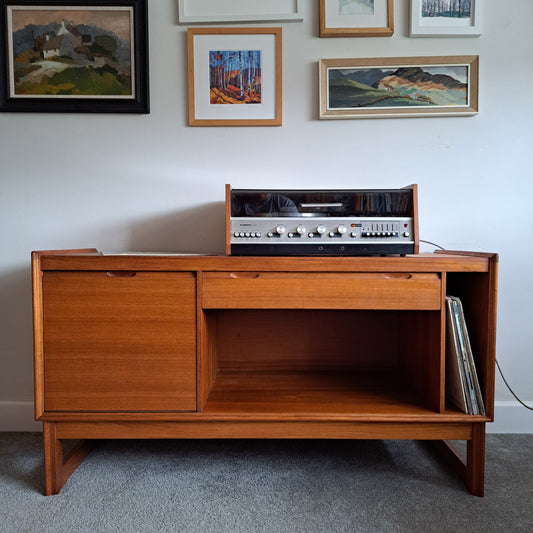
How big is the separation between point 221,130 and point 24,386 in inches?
52.2

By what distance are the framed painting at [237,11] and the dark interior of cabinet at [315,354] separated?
1.15m

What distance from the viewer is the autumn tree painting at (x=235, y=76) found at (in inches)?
57.4

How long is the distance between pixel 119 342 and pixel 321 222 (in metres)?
0.70

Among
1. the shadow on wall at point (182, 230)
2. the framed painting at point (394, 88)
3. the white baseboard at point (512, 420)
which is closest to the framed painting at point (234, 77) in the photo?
the framed painting at point (394, 88)

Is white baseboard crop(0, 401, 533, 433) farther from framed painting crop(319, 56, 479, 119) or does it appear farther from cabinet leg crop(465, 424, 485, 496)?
framed painting crop(319, 56, 479, 119)

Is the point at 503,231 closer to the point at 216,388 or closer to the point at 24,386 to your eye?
the point at 216,388

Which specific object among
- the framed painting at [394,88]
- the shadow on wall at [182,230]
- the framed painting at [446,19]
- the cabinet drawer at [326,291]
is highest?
the framed painting at [446,19]

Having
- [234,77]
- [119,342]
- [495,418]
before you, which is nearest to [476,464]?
[495,418]

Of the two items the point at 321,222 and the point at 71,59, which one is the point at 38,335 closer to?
the point at 321,222

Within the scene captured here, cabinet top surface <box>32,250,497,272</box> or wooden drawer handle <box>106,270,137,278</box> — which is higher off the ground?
cabinet top surface <box>32,250,497,272</box>

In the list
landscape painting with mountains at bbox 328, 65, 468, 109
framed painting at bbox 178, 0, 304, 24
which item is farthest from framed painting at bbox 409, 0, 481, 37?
framed painting at bbox 178, 0, 304, 24

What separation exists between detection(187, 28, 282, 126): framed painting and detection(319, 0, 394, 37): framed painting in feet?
0.67

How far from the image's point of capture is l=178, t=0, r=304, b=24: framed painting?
143cm

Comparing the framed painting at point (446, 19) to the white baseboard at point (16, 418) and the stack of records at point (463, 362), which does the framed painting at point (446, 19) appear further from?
the white baseboard at point (16, 418)
